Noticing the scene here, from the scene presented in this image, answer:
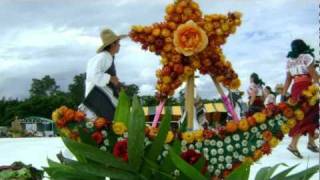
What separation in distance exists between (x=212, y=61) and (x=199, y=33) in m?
0.26

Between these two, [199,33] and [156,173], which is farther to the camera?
[199,33]

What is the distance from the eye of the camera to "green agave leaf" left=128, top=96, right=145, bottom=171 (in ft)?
4.38

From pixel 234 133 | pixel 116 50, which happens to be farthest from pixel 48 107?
pixel 234 133

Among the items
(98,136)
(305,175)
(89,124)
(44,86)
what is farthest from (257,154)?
(44,86)

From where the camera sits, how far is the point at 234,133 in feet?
8.65

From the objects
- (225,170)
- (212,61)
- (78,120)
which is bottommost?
(225,170)

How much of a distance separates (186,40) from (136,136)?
2654 mm

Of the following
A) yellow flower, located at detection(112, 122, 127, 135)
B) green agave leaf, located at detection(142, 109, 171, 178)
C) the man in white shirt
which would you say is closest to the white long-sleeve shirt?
the man in white shirt

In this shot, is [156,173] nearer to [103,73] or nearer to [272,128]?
[272,128]

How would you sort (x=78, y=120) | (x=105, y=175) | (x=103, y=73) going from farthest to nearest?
(x=103, y=73) < (x=78, y=120) < (x=105, y=175)

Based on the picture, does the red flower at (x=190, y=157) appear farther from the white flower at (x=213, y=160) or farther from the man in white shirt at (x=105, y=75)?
the man in white shirt at (x=105, y=75)

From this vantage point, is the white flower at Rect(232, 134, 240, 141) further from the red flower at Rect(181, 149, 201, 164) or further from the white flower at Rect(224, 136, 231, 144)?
the red flower at Rect(181, 149, 201, 164)

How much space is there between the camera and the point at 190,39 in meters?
3.93

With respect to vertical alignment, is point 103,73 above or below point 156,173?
above
